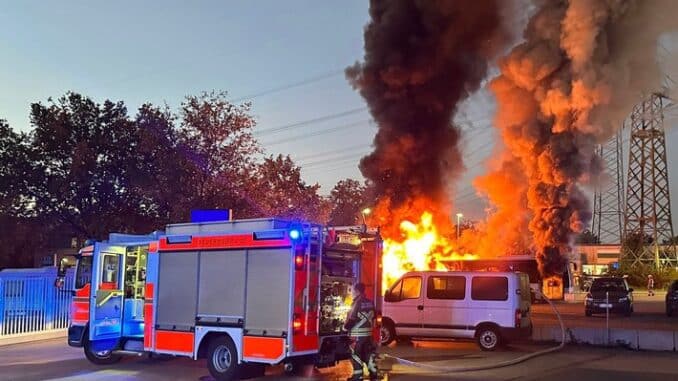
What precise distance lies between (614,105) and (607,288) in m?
8.72

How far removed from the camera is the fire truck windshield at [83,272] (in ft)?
43.8

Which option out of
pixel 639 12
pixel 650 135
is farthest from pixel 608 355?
pixel 650 135

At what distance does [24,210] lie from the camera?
92.3 feet

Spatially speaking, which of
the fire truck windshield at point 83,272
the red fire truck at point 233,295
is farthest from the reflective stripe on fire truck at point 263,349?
the fire truck windshield at point 83,272

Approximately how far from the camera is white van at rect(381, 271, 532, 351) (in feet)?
50.6

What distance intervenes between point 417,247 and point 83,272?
16.9m

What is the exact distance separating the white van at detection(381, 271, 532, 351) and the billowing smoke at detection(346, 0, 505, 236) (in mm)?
11440

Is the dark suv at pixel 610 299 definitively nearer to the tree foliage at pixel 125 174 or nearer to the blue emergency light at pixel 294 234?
the tree foliage at pixel 125 174

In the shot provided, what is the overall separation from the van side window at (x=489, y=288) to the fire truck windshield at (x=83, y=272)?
8.66 meters

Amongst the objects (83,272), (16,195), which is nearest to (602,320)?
(83,272)

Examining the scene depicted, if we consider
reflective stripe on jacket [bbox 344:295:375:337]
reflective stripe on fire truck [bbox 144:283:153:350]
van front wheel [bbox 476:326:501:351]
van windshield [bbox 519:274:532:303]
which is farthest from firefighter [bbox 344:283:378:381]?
van windshield [bbox 519:274:532:303]

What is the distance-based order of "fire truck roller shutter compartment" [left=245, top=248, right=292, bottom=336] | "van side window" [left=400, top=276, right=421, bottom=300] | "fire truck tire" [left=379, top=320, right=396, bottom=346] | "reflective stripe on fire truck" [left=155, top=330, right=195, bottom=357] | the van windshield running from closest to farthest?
"fire truck roller shutter compartment" [left=245, top=248, right=292, bottom=336], "reflective stripe on fire truck" [left=155, top=330, right=195, bottom=357], the van windshield, "van side window" [left=400, top=276, right=421, bottom=300], "fire truck tire" [left=379, top=320, right=396, bottom=346]

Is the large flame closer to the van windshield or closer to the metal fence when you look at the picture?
the van windshield

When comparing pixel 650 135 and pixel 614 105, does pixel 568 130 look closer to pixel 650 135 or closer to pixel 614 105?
pixel 614 105
